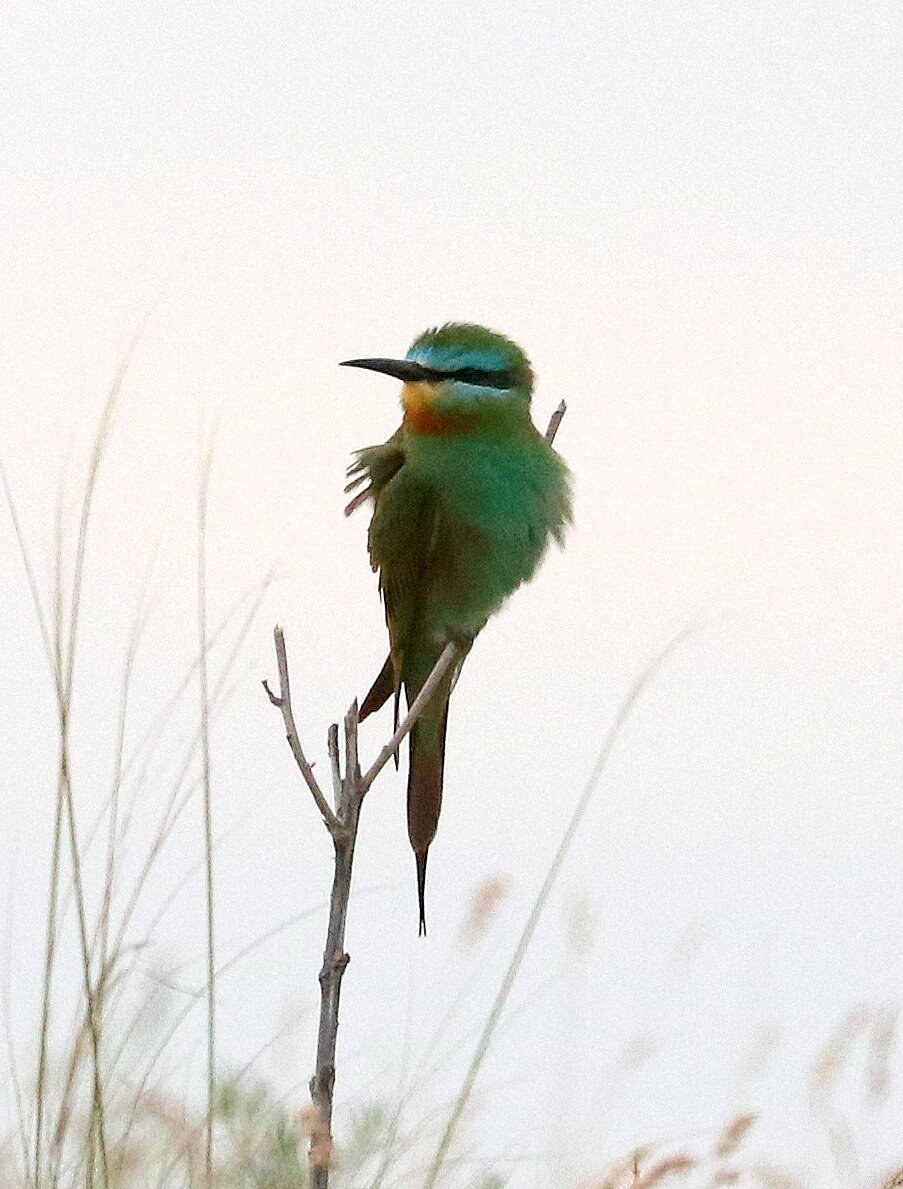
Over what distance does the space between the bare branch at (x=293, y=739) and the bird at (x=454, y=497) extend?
831 mm

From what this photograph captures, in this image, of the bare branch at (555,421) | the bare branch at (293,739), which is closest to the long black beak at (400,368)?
the bare branch at (555,421)

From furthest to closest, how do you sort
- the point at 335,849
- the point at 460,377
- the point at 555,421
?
the point at 460,377 < the point at 555,421 < the point at 335,849

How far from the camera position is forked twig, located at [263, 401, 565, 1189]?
190 cm

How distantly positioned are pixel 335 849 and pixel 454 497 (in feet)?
3.59

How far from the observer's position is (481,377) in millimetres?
2943

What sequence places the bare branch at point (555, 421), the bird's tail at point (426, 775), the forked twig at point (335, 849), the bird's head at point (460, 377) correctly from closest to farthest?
the forked twig at point (335, 849) → the bare branch at point (555, 421) → the bird's tail at point (426, 775) → the bird's head at point (460, 377)

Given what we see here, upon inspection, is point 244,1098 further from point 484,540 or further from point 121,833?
point 484,540

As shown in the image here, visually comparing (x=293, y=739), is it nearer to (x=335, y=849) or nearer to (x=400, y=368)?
(x=335, y=849)

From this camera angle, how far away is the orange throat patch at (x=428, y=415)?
2930mm

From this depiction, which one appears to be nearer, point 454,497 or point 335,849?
point 335,849

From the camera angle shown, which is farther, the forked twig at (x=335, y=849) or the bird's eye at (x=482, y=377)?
the bird's eye at (x=482, y=377)

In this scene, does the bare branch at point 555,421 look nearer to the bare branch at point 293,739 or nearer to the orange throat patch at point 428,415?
the orange throat patch at point 428,415

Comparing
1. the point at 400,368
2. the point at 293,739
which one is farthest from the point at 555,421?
the point at 293,739

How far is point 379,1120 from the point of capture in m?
2.75
